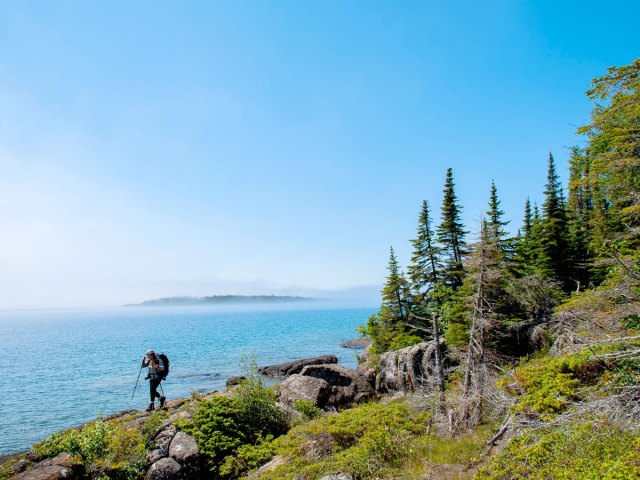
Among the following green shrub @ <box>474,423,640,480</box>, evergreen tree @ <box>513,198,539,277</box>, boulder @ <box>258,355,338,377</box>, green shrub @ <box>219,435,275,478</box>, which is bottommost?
boulder @ <box>258,355,338,377</box>

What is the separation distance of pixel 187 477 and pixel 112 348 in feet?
189

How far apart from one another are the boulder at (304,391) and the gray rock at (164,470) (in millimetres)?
5947

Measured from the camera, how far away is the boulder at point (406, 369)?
1950 cm

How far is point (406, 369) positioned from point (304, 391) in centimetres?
737

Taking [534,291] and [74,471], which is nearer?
[74,471]

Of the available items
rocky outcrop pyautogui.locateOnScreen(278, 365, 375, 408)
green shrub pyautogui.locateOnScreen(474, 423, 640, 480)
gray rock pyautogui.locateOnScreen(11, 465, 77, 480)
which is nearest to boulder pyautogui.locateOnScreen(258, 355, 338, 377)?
rocky outcrop pyautogui.locateOnScreen(278, 365, 375, 408)

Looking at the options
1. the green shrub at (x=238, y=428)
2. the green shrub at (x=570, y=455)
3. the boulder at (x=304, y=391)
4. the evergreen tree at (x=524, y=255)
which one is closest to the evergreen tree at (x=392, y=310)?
the evergreen tree at (x=524, y=255)

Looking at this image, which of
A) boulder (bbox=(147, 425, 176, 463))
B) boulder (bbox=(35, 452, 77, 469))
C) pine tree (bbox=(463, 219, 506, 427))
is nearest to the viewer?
boulder (bbox=(35, 452, 77, 469))

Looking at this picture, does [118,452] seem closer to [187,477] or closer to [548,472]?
[187,477]

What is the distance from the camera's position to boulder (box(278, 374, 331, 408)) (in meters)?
15.8

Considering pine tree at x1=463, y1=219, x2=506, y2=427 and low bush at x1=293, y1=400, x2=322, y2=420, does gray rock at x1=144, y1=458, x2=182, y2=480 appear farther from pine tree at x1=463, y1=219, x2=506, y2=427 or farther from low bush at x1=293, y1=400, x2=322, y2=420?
pine tree at x1=463, y1=219, x2=506, y2=427

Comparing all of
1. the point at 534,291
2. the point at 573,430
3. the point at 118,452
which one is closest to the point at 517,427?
the point at 573,430

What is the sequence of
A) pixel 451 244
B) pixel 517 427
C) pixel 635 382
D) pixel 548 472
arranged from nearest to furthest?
1. pixel 548 472
2. pixel 635 382
3. pixel 517 427
4. pixel 451 244

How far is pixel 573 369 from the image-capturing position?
379 inches
